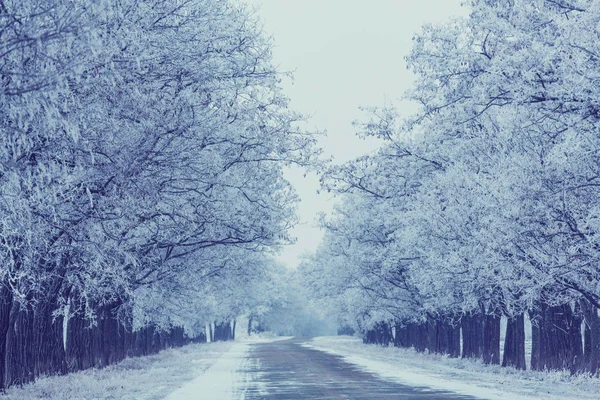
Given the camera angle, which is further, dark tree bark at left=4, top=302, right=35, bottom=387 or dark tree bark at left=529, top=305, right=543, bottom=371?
dark tree bark at left=529, top=305, right=543, bottom=371

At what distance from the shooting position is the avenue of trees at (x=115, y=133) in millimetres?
10758

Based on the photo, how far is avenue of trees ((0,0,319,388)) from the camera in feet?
35.3

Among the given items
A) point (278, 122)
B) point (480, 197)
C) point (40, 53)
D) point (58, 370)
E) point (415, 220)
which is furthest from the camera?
point (415, 220)

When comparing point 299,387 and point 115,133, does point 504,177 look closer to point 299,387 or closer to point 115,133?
point 299,387

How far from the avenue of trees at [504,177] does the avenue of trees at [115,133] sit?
423 centimetres

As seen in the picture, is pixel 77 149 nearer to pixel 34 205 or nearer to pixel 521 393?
pixel 34 205

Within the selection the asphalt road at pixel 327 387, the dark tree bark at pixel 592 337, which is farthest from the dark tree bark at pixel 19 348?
the dark tree bark at pixel 592 337

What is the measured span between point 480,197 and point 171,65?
45.2 feet

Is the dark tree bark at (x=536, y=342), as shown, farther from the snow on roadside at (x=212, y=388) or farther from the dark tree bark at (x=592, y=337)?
the snow on roadside at (x=212, y=388)

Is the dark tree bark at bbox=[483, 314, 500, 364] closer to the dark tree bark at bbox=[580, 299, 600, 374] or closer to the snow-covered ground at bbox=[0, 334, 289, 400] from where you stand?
the dark tree bark at bbox=[580, 299, 600, 374]

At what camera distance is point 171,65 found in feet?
51.8

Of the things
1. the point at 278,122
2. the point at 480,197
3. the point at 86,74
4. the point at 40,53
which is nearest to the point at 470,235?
the point at 480,197

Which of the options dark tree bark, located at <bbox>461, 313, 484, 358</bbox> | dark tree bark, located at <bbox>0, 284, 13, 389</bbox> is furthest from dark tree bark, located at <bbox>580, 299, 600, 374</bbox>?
dark tree bark, located at <bbox>0, 284, 13, 389</bbox>

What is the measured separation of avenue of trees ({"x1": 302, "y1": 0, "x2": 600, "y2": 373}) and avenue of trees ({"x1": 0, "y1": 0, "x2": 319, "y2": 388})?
13.9 ft
